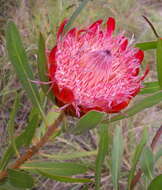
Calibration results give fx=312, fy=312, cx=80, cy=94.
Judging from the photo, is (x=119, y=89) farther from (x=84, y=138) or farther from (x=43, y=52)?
(x=84, y=138)

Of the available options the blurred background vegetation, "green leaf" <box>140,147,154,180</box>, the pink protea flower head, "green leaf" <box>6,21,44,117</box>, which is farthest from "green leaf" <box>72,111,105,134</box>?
the blurred background vegetation

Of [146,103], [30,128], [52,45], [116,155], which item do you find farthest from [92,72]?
[52,45]

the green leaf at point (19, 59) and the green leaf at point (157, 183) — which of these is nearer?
the green leaf at point (19, 59)

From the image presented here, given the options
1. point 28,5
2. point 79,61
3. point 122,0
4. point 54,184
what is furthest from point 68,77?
point 122,0

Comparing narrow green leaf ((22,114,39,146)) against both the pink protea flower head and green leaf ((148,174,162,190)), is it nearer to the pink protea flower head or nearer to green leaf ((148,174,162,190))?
the pink protea flower head

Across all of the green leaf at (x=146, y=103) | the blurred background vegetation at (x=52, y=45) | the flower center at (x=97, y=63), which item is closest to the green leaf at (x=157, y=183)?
the green leaf at (x=146, y=103)

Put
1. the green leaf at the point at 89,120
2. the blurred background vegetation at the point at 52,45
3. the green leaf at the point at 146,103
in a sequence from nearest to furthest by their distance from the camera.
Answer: the green leaf at the point at 89,120 → the green leaf at the point at 146,103 → the blurred background vegetation at the point at 52,45

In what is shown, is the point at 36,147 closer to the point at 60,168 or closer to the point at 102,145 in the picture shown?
the point at 60,168

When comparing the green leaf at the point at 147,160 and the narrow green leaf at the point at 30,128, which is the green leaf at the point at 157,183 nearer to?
the green leaf at the point at 147,160
